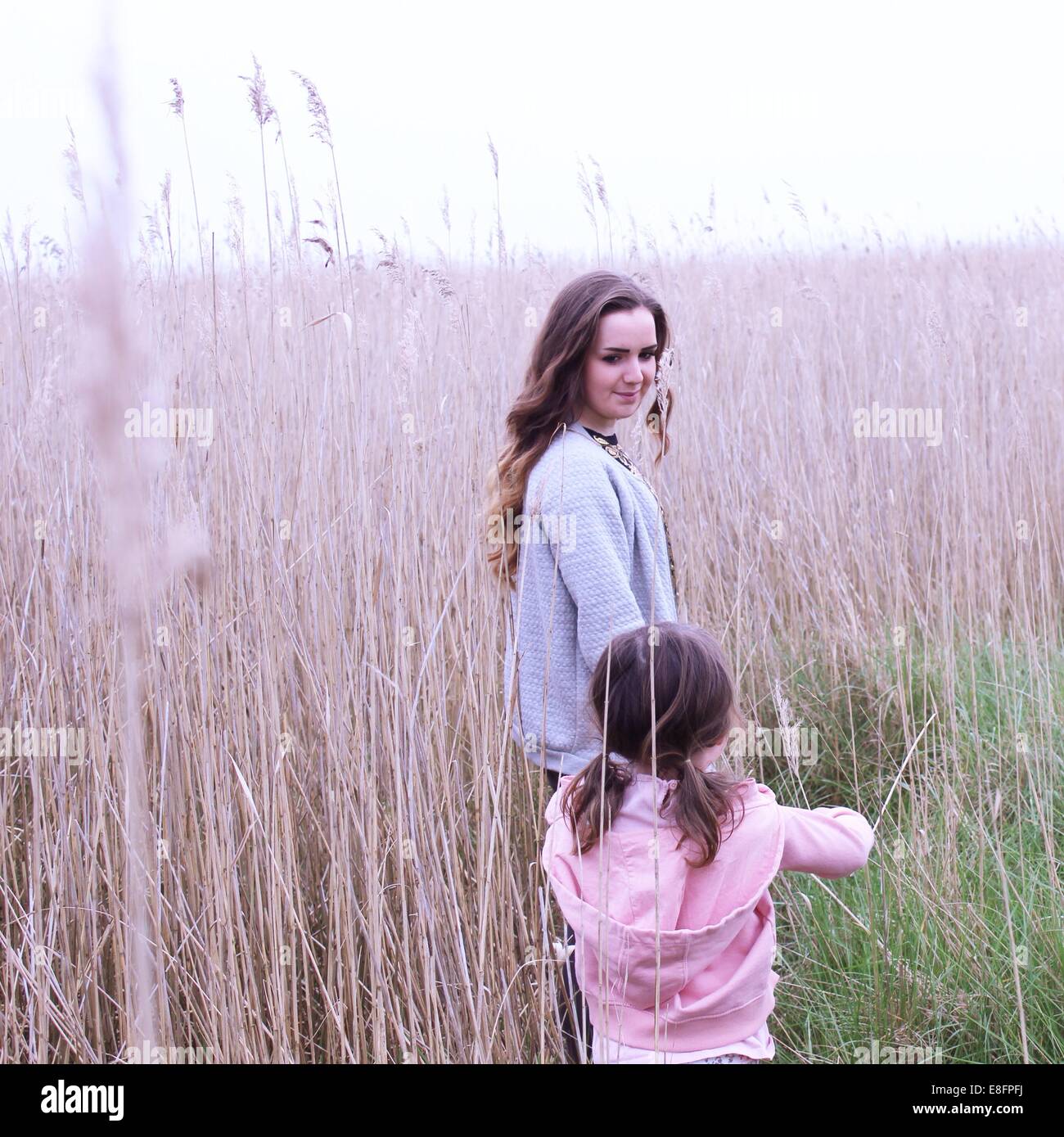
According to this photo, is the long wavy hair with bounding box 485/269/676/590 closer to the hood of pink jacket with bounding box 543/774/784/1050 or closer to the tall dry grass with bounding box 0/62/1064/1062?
the tall dry grass with bounding box 0/62/1064/1062

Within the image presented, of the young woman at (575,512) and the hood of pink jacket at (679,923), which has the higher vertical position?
the young woman at (575,512)

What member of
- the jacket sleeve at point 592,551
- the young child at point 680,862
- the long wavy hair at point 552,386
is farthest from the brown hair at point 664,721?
the long wavy hair at point 552,386

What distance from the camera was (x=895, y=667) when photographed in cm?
215

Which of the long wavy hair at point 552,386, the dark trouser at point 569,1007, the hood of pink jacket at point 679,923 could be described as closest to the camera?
the hood of pink jacket at point 679,923

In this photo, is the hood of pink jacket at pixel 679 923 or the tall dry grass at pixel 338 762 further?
the tall dry grass at pixel 338 762

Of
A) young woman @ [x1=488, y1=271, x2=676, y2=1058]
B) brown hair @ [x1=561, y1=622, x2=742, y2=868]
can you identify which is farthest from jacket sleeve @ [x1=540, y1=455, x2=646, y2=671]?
brown hair @ [x1=561, y1=622, x2=742, y2=868]

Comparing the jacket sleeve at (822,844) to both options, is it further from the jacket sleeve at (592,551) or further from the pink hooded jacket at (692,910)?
the jacket sleeve at (592,551)

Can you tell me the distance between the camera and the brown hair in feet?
3.46

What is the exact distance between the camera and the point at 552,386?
1.44 m

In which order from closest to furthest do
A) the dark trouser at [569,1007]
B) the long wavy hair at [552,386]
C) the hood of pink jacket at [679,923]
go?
the hood of pink jacket at [679,923] < the dark trouser at [569,1007] < the long wavy hair at [552,386]

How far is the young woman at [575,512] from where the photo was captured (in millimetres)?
1306

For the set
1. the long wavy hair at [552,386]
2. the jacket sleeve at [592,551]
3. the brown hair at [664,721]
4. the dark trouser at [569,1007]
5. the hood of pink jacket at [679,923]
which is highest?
the long wavy hair at [552,386]

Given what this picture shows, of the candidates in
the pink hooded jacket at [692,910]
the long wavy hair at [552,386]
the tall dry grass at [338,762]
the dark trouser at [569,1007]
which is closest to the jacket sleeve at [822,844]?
the pink hooded jacket at [692,910]
